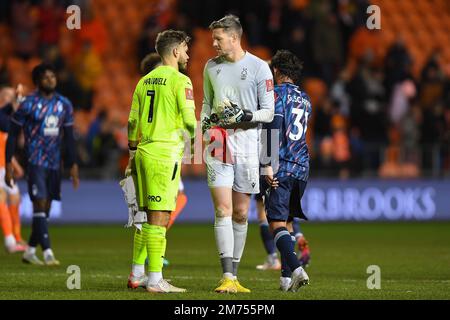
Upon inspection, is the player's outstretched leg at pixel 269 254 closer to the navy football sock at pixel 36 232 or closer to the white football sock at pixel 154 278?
the navy football sock at pixel 36 232

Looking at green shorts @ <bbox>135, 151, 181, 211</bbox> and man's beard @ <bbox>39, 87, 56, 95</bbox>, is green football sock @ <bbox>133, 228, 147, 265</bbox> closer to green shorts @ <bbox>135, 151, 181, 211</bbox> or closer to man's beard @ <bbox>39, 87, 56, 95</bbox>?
green shorts @ <bbox>135, 151, 181, 211</bbox>

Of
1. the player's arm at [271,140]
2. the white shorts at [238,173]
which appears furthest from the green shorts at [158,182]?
the player's arm at [271,140]

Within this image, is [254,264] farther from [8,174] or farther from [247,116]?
[247,116]

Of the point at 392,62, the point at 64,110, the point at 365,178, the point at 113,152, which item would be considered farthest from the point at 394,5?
the point at 64,110

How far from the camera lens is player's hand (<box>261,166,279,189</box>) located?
33.5 ft

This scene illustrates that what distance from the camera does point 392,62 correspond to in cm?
2445

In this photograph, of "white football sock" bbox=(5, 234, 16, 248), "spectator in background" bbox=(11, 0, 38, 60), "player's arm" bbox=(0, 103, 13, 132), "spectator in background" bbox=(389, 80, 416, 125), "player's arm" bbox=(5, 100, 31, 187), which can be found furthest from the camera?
"spectator in background" bbox=(389, 80, 416, 125)

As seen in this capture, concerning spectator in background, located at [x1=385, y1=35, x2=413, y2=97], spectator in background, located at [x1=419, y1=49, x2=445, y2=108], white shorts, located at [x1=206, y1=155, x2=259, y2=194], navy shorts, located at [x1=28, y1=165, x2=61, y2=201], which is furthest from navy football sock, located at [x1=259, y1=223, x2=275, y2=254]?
spectator in background, located at [x1=385, y1=35, x2=413, y2=97]

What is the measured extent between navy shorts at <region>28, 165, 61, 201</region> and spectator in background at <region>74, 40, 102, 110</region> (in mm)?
8604

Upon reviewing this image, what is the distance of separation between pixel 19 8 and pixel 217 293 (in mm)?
14197

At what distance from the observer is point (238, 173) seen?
10.2m

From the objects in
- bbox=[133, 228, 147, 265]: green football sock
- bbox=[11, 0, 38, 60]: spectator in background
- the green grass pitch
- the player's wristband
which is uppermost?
bbox=[11, 0, 38, 60]: spectator in background

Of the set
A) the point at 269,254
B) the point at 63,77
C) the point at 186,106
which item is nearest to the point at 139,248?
the point at 186,106

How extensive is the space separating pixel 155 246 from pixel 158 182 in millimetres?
572
